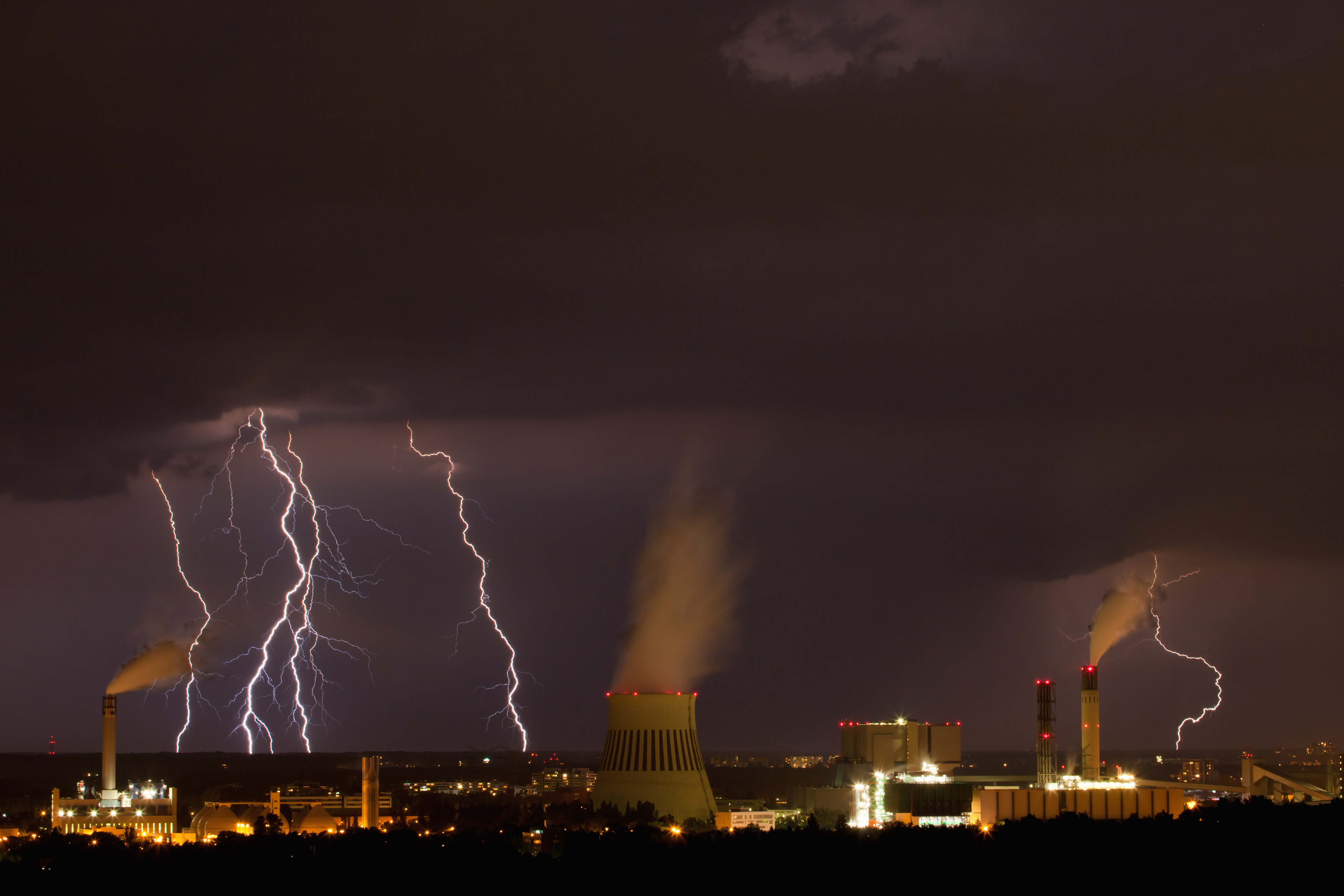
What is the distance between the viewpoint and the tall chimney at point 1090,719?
85875mm

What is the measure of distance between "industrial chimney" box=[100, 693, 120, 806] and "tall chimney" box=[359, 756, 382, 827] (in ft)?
47.8

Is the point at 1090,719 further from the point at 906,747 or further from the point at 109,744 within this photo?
the point at 109,744

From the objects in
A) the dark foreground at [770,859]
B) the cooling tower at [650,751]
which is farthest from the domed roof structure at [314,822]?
the dark foreground at [770,859]

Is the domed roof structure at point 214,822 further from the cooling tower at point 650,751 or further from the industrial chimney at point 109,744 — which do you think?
the cooling tower at point 650,751

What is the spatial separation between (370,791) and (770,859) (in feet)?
152

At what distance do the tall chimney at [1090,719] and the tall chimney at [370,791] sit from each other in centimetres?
4110

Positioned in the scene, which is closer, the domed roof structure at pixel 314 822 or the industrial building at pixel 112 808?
the industrial building at pixel 112 808

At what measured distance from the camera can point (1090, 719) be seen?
86750 millimetres

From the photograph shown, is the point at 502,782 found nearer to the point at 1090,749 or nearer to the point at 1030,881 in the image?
the point at 1090,749

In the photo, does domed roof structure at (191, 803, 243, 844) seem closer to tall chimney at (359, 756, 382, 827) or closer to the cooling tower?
tall chimney at (359, 756, 382, 827)

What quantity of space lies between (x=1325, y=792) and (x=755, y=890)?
65.0 meters

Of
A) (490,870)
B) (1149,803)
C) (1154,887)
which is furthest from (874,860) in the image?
(1149,803)

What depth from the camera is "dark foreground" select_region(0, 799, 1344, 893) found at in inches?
2057

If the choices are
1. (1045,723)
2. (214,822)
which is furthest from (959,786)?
(214,822)
